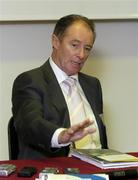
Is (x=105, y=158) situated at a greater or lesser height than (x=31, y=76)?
lesser

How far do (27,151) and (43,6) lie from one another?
0.87 metres

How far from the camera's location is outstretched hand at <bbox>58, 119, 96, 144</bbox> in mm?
1194

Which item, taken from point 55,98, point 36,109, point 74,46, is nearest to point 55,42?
point 74,46

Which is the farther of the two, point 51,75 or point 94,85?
point 94,85

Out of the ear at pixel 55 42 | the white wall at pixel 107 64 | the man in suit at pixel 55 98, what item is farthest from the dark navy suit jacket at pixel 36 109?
the white wall at pixel 107 64

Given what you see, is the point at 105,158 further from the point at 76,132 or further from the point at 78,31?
the point at 78,31

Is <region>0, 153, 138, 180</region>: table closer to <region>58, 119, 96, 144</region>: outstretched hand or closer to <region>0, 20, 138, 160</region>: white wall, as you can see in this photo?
<region>58, 119, 96, 144</region>: outstretched hand

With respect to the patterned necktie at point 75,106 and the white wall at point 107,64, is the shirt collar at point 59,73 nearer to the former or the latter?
the patterned necktie at point 75,106

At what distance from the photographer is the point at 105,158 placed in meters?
1.30

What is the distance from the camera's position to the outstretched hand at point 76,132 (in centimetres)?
119

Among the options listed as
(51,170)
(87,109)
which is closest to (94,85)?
(87,109)

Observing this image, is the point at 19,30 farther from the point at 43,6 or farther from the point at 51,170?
the point at 51,170

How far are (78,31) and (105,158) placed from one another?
2.36 ft

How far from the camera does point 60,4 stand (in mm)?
2158
